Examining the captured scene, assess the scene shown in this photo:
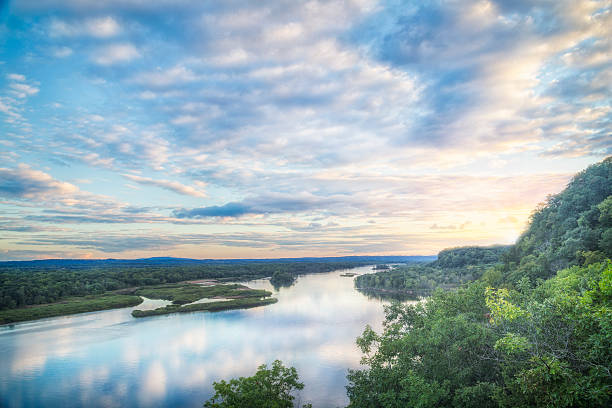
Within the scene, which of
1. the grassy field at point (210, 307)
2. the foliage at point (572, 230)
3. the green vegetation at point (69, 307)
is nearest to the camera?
the foliage at point (572, 230)

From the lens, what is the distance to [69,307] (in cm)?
7394

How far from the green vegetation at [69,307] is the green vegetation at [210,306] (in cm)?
1457

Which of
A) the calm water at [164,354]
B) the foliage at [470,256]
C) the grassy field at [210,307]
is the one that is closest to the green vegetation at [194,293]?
the grassy field at [210,307]

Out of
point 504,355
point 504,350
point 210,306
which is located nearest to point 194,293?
point 210,306

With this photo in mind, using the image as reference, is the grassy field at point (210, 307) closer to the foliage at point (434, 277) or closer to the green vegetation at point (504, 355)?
the foliage at point (434, 277)

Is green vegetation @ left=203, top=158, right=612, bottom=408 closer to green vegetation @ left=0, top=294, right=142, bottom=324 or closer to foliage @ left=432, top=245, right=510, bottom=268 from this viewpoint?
green vegetation @ left=0, top=294, right=142, bottom=324

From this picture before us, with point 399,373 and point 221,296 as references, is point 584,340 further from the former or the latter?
point 221,296

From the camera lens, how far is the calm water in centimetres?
3188

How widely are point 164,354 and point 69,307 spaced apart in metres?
46.5

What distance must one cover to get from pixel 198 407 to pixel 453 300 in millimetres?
24505

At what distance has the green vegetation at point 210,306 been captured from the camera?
227ft

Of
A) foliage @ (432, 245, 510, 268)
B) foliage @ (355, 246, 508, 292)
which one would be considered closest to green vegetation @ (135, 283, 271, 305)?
foliage @ (355, 246, 508, 292)

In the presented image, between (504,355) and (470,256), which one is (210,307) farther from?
(470,256)

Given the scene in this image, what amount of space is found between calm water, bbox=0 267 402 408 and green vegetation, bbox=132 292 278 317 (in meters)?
2.95
